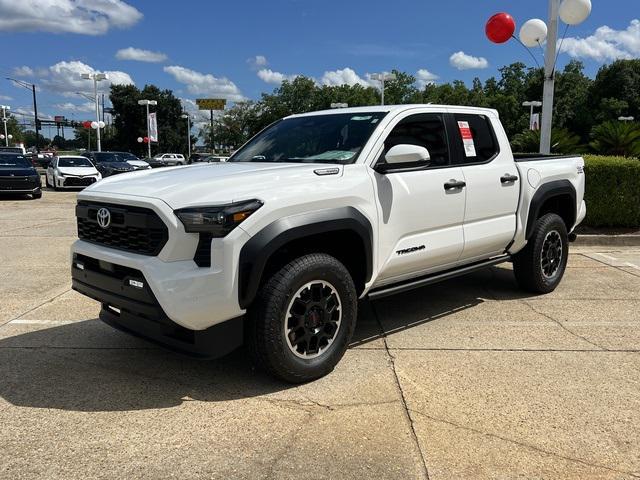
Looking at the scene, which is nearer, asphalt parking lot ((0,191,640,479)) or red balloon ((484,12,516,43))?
asphalt parking lot ((0,191,640,479))

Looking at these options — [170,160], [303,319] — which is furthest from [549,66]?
[170,160]

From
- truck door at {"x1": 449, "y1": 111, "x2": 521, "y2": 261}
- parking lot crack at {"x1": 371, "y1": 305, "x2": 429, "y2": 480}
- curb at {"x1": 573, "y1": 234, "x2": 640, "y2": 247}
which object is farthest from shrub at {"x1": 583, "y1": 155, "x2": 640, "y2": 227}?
parking lot crack at {"x1": 371, "y1": 305, "x2": 429, "y2": 480}

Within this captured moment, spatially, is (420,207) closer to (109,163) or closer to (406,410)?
(406,410)

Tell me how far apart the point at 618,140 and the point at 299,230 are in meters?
11.6

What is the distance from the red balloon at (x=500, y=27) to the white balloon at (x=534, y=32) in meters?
0.27

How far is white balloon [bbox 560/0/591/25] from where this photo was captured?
1027 centimetres

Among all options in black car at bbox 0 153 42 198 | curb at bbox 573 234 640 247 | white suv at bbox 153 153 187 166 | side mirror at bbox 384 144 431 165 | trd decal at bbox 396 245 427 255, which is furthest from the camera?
white suv at bbox 153 153 187 166

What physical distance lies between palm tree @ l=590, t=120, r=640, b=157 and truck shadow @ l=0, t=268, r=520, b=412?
952 centimetres

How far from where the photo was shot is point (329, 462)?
2848 millimetres

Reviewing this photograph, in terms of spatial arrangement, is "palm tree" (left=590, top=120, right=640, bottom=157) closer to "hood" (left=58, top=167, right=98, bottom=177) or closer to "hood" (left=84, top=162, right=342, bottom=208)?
"hood" (left=84, top=162, right=342, bottom=208)

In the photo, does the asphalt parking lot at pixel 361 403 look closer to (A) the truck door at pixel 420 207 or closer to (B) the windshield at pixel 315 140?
(A) the truck door at pixel 420 207

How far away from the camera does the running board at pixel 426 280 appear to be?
4.24m

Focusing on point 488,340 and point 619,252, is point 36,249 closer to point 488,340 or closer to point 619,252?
point 488,340

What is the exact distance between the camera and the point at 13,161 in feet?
62.3
